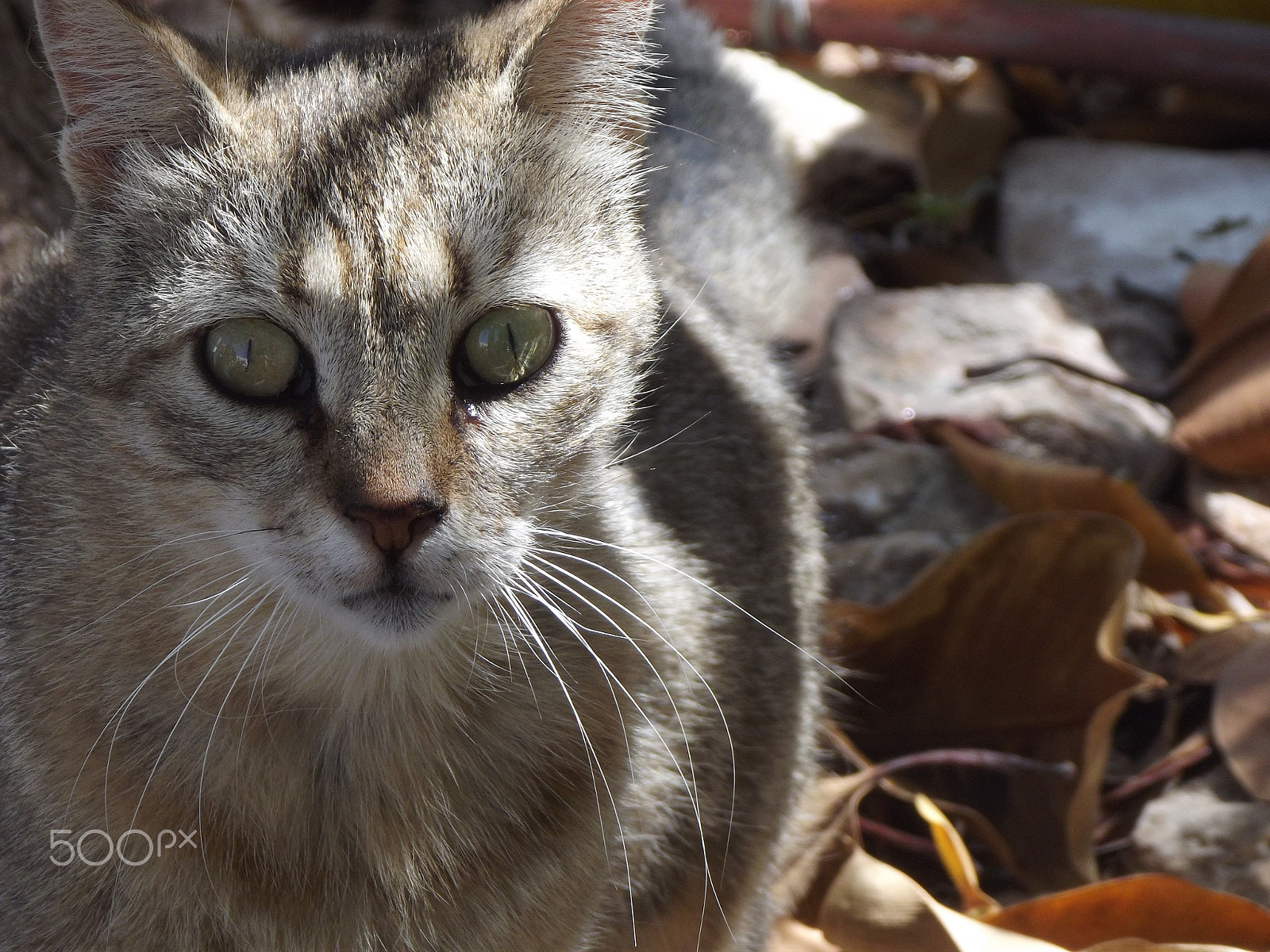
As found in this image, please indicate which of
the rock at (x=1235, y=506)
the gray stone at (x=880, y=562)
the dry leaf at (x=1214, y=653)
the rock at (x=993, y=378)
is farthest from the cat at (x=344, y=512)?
the rock at (x=1235, y=506)

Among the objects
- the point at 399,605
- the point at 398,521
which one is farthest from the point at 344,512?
the point at 399,605

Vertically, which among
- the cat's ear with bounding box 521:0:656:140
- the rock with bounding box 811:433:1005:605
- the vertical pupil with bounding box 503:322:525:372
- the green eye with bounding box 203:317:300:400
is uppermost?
the cat's ear with bounding box 521:0:656:140

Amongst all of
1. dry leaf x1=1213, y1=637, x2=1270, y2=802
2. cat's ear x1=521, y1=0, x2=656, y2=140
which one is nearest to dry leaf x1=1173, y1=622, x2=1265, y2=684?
dry leaf x1=1213, y1=637, x2=1270, y2=802

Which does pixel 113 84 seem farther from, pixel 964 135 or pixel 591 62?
pixel 964 135

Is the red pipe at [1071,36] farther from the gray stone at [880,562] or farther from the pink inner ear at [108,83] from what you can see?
the pink inner ear at [108,83]

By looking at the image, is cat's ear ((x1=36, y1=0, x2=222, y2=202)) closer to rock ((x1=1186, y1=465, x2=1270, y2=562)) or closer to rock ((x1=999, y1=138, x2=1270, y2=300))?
rock ((x1=1186, y1=465, x2=1270, y2=562))

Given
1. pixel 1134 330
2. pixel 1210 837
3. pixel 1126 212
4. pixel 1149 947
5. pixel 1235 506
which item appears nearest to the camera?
pixel 1149 947
